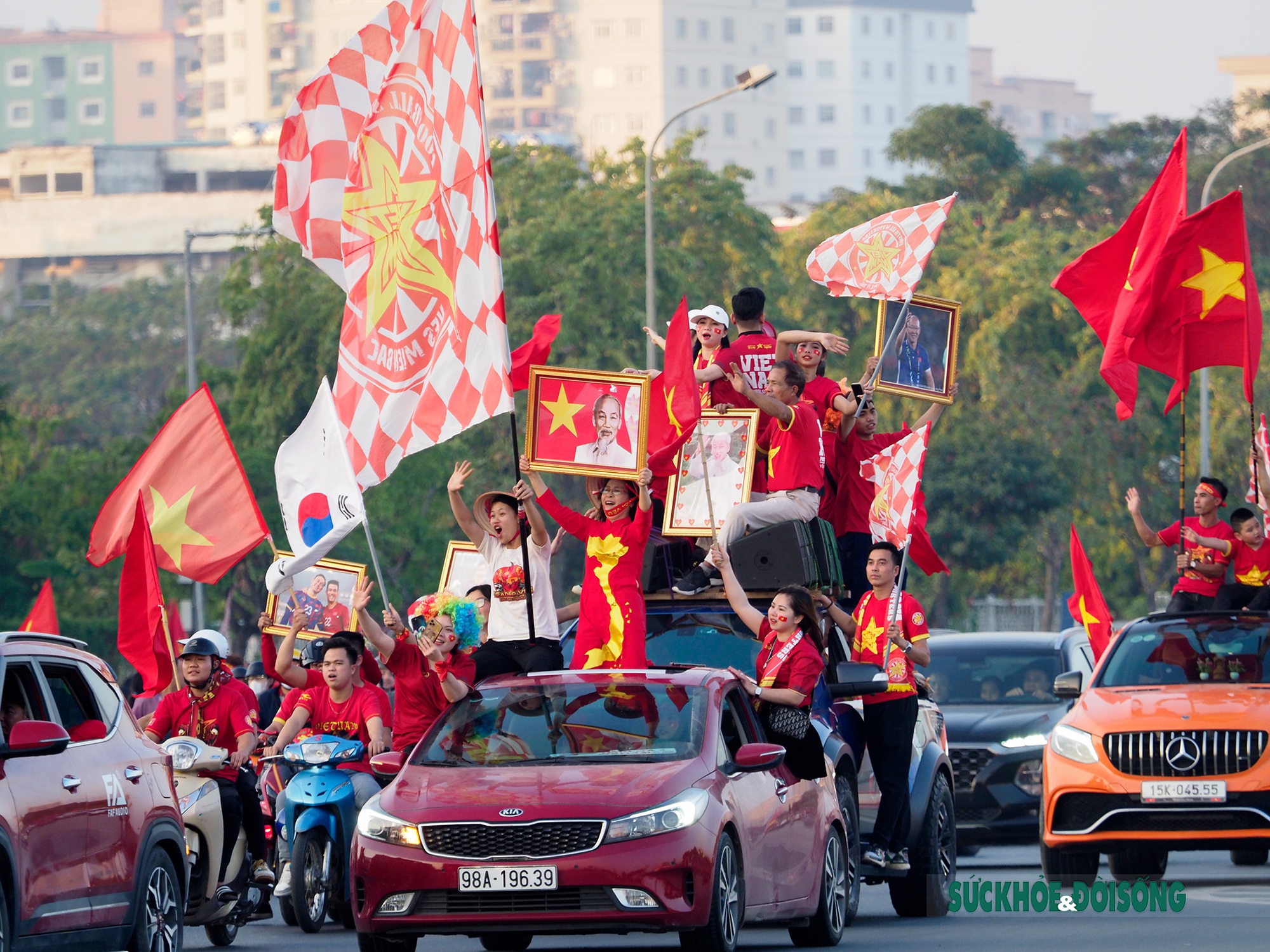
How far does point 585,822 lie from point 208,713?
347 centimetres

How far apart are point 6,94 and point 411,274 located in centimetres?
17599

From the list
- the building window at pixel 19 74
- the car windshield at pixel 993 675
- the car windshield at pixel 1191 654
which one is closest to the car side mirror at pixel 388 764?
the car windshield at pixel 1191 654

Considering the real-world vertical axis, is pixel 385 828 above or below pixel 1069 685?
above

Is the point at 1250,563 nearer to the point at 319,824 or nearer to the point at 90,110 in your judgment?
the point at 319,824

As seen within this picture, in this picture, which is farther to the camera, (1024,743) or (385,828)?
(1024,743)

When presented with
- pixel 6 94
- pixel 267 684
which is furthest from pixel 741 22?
pixel 267 684

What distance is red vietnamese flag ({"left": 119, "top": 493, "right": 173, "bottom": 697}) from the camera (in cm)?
1472

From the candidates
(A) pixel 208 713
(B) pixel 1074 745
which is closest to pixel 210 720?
(A) pixel 208 713

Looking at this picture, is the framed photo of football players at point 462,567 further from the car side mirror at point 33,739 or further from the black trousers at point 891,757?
the car side mirror at point 33,739

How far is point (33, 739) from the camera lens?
869 cm

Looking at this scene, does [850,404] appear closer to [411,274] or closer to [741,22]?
[411,274]

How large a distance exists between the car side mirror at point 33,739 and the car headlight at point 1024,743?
436 inches

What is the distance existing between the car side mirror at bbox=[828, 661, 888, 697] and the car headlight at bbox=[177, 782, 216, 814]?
339 cm

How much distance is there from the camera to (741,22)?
180875 mm
